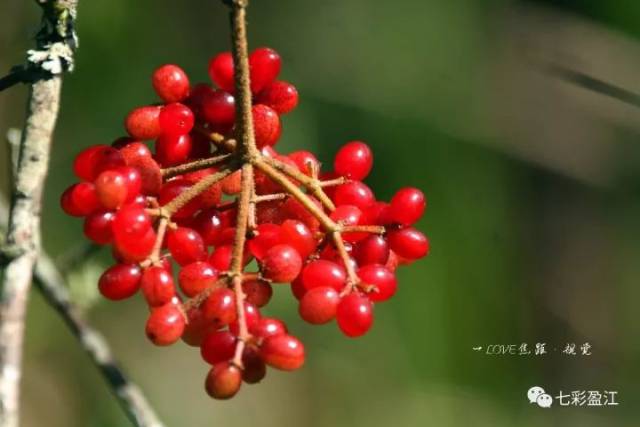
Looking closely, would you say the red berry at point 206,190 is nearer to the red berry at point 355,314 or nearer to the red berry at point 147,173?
the red berry at point 147,173

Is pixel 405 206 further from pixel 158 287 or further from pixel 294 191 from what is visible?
pixel 158 287

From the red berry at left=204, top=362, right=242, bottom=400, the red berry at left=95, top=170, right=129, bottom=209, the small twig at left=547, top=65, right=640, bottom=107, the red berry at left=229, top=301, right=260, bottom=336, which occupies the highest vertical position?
the small twig at left=547, top=65, right=640, bottom=107

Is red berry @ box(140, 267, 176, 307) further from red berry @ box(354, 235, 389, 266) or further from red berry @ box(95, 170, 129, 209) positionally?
red berry @ box(354, 235, 389, 266)

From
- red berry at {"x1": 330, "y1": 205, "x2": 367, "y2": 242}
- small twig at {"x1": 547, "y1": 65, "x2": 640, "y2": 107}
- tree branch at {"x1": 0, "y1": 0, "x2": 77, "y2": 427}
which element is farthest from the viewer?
small twig at {"x1": 547, "y1": 65, "x2": 640, "y2": 107}

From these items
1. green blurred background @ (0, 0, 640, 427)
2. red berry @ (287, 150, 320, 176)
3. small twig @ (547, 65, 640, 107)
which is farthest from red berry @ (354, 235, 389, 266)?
green blurred background @ (0, 0, 640, 427)

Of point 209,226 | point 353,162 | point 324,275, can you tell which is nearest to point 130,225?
point 209,226

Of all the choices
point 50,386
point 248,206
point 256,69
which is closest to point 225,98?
point 256,69
